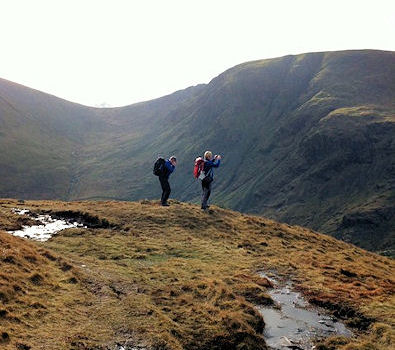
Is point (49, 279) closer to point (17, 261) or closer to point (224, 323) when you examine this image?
point (17, 261)

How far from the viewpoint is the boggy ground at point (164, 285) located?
13.0m

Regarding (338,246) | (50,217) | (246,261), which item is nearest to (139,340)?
(246,261)

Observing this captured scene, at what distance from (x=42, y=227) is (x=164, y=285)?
13298 millimetres

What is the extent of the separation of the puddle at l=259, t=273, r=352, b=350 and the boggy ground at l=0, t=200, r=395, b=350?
1.83 feet

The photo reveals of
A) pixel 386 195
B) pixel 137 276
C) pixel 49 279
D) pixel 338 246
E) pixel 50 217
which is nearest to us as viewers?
pixel 49 279

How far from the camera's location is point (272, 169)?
18500cm

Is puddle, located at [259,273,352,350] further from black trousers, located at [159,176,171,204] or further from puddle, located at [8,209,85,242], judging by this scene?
black trousers, located at [159,176,171,204]

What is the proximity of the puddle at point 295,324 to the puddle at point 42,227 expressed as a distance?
14731mm

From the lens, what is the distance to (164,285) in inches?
710

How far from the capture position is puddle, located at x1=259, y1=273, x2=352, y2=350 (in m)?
14.0

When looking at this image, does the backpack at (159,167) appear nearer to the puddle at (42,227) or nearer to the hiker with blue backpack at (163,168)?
the hiker with blue backpack at (163,168)

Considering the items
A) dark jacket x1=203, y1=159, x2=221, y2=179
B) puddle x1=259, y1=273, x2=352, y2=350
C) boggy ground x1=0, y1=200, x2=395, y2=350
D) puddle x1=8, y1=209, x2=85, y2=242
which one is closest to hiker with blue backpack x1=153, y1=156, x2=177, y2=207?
dark jacket x1=203, y1=159, x2=221, y2=179

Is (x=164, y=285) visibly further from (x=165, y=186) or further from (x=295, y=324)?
(x=165, y=186)

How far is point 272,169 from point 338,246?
153m
